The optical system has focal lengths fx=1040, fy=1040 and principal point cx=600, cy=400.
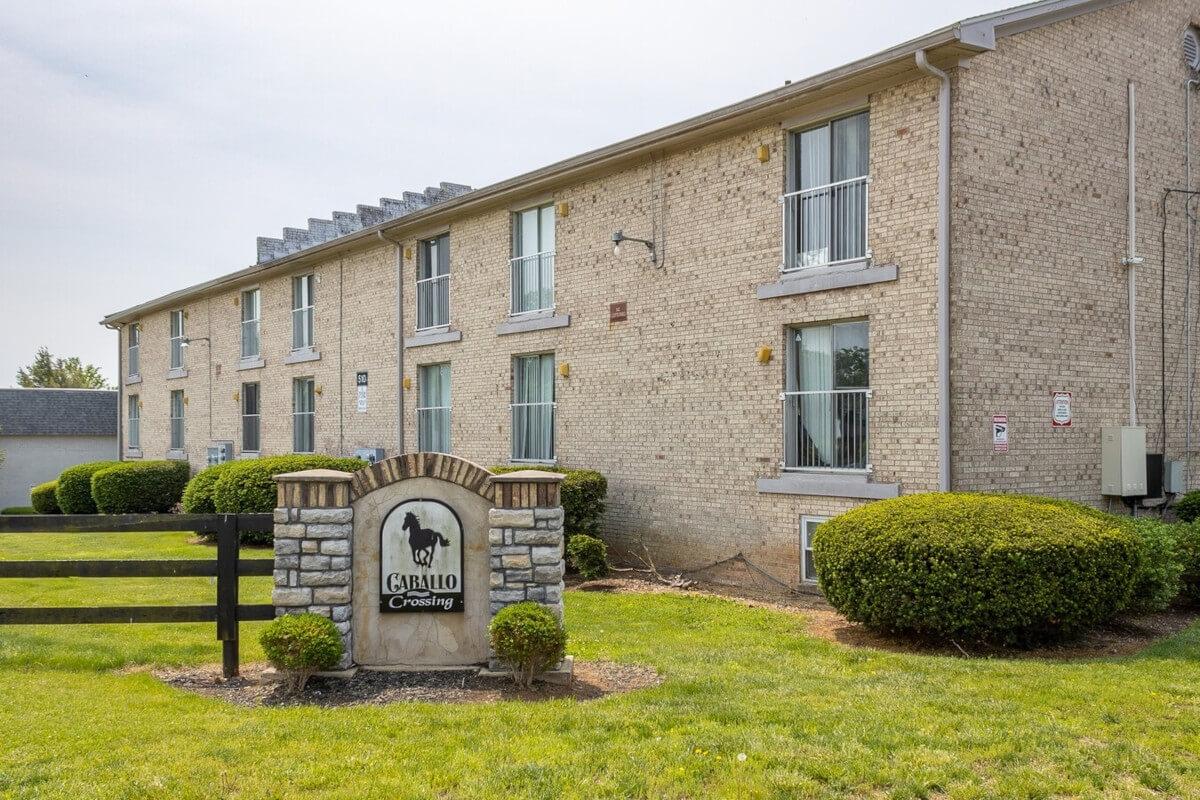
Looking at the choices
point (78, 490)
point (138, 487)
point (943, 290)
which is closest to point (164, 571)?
point (943, 290)

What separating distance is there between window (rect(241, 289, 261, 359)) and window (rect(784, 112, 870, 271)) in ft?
58.1

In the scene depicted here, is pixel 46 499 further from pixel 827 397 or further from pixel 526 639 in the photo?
pixel 526 639

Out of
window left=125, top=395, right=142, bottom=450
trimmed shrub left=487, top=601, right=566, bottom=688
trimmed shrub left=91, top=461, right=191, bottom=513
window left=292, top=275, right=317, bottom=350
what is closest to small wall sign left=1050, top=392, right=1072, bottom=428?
trimmed shrub left=487, top=601, right=566, bottom=688

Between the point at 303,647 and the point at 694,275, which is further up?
the point at 694,275

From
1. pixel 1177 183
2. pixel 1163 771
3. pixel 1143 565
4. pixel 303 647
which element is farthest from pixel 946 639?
pixel 1177 183

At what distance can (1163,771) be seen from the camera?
18.7ft

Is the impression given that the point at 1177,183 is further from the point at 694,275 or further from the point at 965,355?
the point at 694,275

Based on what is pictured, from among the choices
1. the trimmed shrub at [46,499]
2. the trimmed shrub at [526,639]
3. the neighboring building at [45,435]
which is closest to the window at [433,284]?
the trimmed shrub at [526,639]

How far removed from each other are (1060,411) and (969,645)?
4.32m

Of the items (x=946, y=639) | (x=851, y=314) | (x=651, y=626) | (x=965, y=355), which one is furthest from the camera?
(x=851, y=314)

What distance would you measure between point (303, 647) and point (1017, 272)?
909cm

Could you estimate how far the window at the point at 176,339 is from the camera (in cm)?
3164

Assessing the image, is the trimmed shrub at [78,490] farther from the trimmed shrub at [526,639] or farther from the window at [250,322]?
the trimmed shrub at [526,639]

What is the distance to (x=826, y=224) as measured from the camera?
13.0m
